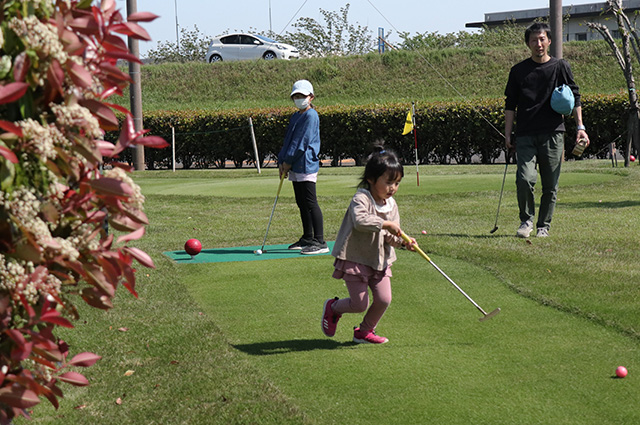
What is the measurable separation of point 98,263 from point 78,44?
56 centimetres

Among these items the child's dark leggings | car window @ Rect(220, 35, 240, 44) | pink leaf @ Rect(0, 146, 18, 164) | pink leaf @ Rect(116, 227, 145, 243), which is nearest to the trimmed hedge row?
the child's dark leggings

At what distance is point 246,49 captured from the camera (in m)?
41.7

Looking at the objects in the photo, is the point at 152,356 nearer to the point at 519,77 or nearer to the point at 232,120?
the point at 519,77

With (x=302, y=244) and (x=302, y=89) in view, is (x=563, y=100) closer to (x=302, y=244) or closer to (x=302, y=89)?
(x=302, y=89)

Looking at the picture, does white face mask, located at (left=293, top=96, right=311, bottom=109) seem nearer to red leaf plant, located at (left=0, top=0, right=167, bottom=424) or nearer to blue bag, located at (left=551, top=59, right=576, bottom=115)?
blue bag, located at (left=551, top=59, right=576, bottom=115)

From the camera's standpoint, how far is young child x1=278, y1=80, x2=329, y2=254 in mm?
8109

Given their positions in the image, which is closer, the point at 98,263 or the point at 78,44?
the point at 78,44

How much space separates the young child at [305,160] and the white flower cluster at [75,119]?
6.07m

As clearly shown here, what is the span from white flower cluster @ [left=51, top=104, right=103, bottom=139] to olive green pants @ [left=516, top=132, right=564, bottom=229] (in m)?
7.06

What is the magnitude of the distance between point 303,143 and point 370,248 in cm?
348

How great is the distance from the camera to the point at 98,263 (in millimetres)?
2035

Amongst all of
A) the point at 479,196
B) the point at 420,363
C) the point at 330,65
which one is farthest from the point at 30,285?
the point at 330,65

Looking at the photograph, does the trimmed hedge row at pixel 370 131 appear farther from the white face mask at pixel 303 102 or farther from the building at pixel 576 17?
the building at pixel 576 17

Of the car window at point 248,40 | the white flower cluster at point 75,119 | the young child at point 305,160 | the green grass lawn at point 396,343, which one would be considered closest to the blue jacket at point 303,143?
the young child at point 305,160
